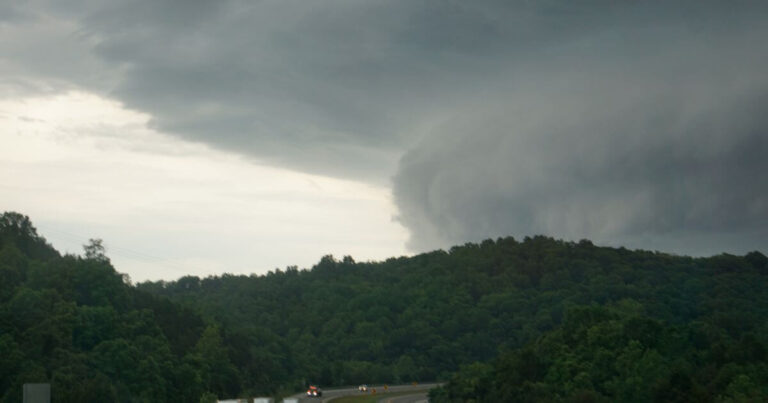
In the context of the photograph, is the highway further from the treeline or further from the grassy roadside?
the treeline

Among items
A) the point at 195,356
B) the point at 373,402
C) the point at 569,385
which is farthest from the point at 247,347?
the point at 569,385

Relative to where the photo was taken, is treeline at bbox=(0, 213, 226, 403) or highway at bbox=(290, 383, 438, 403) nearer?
treeline at bbox=(0, 213, 226, 403)

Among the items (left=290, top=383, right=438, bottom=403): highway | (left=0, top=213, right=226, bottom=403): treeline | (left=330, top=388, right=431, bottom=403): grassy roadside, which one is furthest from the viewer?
(left=290, top=383, right=438, bottom=403): highway

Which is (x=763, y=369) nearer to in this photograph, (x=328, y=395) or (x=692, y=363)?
(x=692, y=363)

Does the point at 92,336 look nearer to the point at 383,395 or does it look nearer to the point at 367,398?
the point at 367,398

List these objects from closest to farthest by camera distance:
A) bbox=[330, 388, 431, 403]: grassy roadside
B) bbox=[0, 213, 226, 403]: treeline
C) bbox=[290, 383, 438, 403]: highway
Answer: bbox=[0, 213, 226, 403]: treeline
bbox=[330, 388, 431, 403]: grassy roadside
bbox=[290, 383, 438, 403]: highway

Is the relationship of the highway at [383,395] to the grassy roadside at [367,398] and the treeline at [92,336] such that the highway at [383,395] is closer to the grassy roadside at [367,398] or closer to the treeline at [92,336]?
the grassy roadside at [367,398]

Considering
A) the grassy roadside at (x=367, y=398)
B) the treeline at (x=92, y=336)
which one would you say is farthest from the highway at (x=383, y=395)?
the treeline at (x=92, y=336)

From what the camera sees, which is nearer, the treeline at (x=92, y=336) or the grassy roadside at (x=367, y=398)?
the treeline at (x=92, y=336)

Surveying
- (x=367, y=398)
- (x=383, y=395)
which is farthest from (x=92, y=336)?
(x=383, y=395)

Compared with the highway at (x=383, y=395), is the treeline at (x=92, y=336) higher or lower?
higher

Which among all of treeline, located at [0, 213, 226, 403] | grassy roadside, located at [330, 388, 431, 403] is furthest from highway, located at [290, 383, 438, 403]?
treeline, located at [0, 213, 226, 403]
